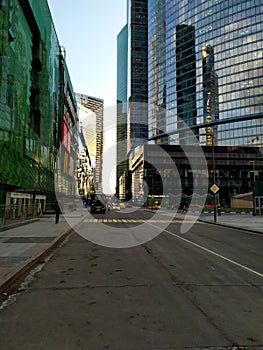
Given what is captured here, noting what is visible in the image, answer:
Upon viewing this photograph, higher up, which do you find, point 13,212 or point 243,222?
point 13,212

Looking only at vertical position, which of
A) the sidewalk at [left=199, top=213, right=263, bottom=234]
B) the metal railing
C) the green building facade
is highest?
the green building facade

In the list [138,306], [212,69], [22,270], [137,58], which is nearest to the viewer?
[138,306]

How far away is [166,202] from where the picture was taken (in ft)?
307

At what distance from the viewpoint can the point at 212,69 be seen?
109062mm

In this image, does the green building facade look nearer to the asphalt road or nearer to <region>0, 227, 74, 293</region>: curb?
<region>0, 227, 74, 293</region>: curb

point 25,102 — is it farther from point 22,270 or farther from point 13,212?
point 22,270

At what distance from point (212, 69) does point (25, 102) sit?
308ft

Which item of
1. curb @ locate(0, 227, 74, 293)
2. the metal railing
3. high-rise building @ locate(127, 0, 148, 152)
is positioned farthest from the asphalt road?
high-rise building @ locate(127, 0, 148, 152)

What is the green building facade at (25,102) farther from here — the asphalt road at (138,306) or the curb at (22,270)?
the asphalt road at (138,306)

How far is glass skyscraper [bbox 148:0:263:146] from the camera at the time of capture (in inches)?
3932

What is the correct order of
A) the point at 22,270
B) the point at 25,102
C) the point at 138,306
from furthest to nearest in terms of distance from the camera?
the point at 25,102 → the point at 22,270 → the point at 138,306

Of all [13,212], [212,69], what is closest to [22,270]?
[13,212]

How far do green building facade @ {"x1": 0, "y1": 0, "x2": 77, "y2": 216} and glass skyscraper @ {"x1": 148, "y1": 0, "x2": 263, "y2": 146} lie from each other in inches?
2961

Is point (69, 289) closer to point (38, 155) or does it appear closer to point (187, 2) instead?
point (38, 155)
